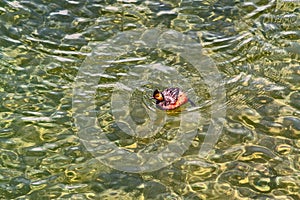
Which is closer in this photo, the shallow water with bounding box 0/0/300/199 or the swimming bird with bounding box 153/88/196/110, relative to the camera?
the shallow water with bounding box 0/0/300/199

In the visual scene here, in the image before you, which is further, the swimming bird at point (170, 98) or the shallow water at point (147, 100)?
the swimming bird at point (170, 98)

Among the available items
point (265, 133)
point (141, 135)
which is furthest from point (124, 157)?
point (265, 133)

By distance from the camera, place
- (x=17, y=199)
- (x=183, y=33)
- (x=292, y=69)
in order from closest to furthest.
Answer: (x=17, y=199) < (x=292, y=69) < (x=183, y=33)

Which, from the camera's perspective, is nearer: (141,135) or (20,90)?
(141,135)

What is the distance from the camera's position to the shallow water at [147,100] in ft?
17.5

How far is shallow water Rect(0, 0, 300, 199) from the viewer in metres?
5.33

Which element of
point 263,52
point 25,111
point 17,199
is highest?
point 263,52

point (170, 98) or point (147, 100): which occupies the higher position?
point (170, 98)

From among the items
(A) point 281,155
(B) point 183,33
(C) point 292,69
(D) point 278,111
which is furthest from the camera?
(B) point 183,33

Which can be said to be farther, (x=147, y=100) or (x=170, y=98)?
(x=147, y=100)

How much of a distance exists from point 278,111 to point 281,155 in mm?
730

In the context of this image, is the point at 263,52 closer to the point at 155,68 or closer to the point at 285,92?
the point at 285,92

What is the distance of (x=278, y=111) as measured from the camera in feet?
20.1

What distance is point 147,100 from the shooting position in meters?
6.36
